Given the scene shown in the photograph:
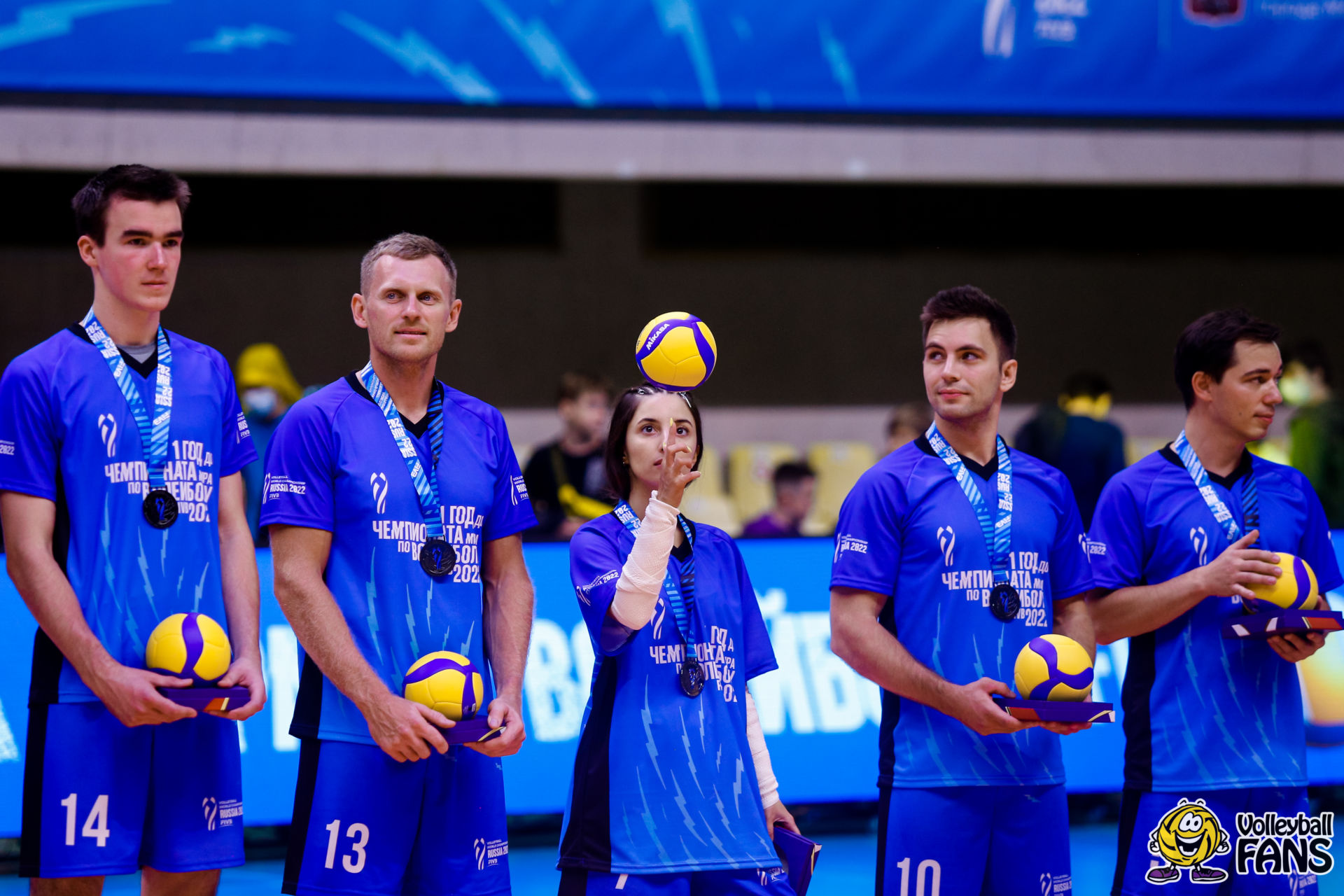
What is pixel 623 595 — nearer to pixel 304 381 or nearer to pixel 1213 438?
pixel 1213 438

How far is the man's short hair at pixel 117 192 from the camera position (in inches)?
154

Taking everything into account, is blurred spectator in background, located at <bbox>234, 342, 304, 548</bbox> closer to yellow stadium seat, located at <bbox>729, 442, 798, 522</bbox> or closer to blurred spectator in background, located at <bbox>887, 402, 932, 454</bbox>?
blurred spectator in background, located at <bbox>887, 402, 932, 454</bbox>

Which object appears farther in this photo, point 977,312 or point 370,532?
point 977,312

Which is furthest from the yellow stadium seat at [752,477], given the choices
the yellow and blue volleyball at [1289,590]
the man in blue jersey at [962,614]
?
the man in blue jersey at [962,614]

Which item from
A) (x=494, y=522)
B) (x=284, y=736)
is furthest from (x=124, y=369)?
(x=284, y=736)

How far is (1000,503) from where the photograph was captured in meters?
4.29

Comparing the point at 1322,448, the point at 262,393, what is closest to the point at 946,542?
the point at 262,393

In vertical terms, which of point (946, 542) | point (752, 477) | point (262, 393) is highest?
point (752, 477)

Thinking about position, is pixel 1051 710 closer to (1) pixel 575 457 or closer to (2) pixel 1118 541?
(2) pixel 1118 541

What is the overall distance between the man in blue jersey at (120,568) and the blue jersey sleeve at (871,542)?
5.69ft

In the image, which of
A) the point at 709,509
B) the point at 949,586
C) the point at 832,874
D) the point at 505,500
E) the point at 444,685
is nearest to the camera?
the point at 444,685

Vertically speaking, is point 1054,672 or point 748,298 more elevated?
point 748,298

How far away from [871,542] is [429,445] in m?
1.35

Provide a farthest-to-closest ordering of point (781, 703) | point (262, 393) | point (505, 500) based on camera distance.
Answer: point (262, 393) < point (781, 703) < point (505, 500)
